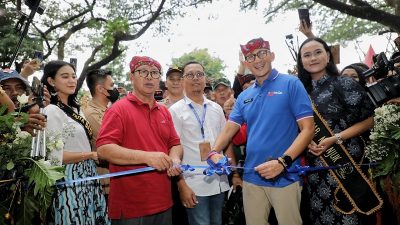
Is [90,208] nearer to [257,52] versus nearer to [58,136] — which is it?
[58,136]

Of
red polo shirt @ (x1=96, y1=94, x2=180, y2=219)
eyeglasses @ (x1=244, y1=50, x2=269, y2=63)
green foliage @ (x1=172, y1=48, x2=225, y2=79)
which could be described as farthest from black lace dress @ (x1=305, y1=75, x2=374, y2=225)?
green foliage @ (x1=172, y1=48, x2=225, y2=79)

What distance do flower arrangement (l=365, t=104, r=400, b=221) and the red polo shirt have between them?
1.91 m

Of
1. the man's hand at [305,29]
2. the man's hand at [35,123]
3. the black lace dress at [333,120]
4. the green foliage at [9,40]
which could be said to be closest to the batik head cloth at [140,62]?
the man's hand at [35,123]

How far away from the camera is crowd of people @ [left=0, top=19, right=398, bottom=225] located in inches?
117

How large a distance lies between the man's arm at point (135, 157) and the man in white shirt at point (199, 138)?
997 millimetres

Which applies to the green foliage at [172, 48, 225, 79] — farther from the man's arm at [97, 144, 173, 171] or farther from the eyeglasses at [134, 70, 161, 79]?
the man's arm at [97, 144, 173, 171]

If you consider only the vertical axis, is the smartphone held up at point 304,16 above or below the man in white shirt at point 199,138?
above

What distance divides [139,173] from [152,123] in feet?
1.48

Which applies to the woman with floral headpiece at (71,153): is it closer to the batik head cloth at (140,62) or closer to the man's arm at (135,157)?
the man's arm at (135,157)

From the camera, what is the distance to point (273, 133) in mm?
3131

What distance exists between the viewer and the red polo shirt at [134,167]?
2.95 meters

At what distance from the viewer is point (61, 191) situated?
340 centimetres

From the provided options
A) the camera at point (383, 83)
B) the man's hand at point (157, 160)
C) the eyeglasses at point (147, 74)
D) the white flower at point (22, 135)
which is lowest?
the man's hand at point (157, 160)

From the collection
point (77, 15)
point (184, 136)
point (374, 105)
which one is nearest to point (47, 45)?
point (77, 15)
